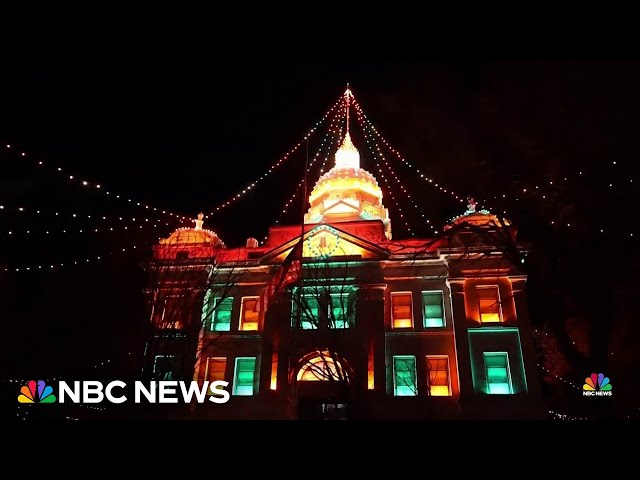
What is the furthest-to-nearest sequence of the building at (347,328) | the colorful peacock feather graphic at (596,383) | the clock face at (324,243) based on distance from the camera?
the clock face at (324,243)
the building at (347,328)
the colorful peacock feather graphic at (596,383)

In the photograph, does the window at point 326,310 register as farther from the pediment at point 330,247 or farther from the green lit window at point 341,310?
the pediment at point 330,247

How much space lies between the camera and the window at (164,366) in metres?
25.8

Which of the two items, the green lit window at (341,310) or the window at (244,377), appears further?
the window at (244,377)

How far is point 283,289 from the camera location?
29.8 metres

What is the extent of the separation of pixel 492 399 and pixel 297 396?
10.8 m

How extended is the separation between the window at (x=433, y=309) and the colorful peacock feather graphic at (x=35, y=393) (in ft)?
65.2

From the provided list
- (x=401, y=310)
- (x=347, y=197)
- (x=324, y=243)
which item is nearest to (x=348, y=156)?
(x=347, y=197)

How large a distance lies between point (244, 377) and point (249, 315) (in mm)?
3888

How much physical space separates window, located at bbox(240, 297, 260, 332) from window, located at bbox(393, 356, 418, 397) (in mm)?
8811

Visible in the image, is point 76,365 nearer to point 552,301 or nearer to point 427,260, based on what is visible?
point 427,260

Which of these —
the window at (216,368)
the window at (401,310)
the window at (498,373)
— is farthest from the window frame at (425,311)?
the window at (216,368)

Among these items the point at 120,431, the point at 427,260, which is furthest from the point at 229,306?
the point at 120,431

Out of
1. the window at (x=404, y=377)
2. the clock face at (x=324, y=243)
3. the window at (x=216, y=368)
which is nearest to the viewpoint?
the window at (x=404, y=377)

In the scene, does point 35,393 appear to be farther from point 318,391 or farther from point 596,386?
point 596,386
